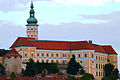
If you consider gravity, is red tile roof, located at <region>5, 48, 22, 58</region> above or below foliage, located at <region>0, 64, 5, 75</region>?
above

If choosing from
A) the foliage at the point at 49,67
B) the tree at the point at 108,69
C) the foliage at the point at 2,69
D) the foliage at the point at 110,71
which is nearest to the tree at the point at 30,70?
the foliage at the point at 49,67

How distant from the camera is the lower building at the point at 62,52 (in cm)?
18375

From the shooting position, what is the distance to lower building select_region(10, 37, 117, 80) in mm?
183750

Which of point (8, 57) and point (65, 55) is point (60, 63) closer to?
point (65, 55)

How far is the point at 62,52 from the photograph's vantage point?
630 ft

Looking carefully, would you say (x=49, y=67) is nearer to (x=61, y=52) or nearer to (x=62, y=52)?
(x=61, y=52)

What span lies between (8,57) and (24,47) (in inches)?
356

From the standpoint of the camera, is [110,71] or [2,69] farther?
[110,71]

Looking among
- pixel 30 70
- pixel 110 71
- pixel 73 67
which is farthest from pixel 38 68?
pixel 110 71

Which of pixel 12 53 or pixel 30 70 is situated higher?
pixel 12 53

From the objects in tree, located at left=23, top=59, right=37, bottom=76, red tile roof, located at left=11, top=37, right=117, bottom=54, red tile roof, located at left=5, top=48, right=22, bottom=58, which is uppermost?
red tile roof, located at left=11, top=37, right=117, bottom=54

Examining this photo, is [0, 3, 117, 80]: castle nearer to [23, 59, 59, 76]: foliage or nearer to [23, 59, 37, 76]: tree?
[23, 59, 59, 76]: foliage

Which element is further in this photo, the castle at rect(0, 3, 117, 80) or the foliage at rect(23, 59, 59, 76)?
the castle at rect(0, 3, 117, 80)

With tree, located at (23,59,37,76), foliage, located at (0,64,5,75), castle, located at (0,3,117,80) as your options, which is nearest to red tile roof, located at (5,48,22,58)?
castle, located at (0,3,117,80)
